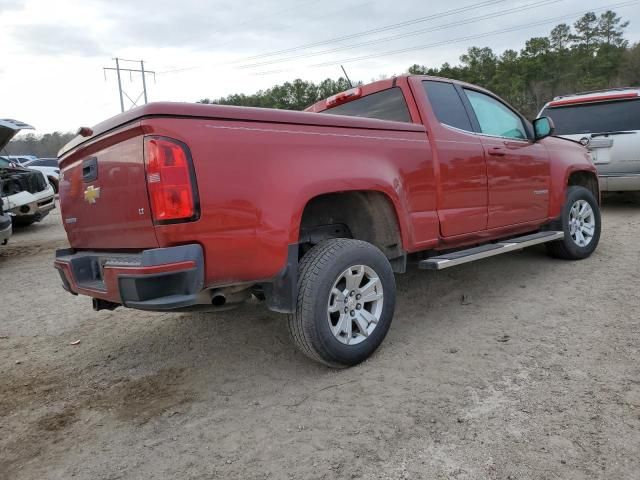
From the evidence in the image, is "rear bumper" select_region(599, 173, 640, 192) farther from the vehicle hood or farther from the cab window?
the vehicle hood

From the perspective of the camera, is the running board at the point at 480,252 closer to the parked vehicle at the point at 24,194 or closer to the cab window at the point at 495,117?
the cab window at the point at 495,117

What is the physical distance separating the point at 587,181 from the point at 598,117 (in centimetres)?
258

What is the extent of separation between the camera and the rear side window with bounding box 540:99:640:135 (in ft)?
24.1

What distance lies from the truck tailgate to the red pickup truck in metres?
0.01

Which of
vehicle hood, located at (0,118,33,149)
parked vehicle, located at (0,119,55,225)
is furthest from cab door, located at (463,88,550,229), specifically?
parked vehicle, located at (0,119,55,225)

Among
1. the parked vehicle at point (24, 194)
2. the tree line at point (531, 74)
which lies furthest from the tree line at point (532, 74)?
the parked vehicle at point (24, 194)

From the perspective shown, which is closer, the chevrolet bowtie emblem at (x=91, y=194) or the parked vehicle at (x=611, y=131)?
the chevrolet bowtie emblem at (x=91, y=194)

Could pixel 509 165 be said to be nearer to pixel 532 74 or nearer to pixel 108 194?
pixel 108 194

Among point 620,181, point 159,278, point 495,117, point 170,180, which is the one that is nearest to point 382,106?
point 495,117

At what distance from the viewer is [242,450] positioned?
7.39 feet

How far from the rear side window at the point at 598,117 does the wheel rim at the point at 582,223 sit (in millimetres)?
2706

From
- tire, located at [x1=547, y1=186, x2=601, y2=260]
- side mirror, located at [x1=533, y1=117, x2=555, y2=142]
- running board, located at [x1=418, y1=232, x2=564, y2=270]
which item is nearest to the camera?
running board, located at [x1=418, y1=232, x2=564, y2=270]

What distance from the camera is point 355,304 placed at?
3.00m

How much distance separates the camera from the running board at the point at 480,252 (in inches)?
137
